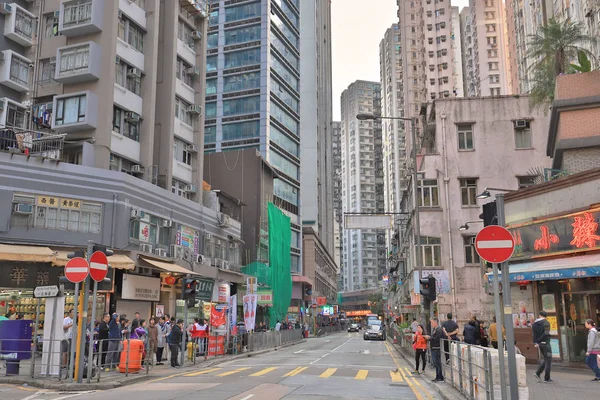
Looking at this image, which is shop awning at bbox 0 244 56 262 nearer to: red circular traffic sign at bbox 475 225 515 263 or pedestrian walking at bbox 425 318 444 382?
pedestrian walking at bbox 425 318 444 382

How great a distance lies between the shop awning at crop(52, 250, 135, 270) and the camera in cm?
2338

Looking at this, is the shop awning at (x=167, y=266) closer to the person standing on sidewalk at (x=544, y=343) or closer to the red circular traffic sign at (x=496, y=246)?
the person standing on sidewalk at (x=544, y=343)

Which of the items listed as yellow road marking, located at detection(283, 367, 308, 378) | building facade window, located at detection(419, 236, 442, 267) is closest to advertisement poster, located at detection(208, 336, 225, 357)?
yellow road marking, located at detection(283, 367, 308, 378)

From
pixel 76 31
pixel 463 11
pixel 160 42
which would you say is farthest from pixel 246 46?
pixel 463 11

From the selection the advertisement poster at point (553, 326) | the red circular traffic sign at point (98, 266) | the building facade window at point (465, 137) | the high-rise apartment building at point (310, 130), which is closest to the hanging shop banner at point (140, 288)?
the red circular traffic sign at point (98, 266)

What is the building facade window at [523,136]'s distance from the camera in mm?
36438

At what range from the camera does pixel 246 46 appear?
73875mm

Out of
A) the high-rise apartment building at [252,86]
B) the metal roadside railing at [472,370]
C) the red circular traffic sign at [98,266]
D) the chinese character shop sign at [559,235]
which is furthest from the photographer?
the high-rise apartment building at [252,86]

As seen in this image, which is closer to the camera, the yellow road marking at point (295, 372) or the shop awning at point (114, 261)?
the yellow road marking at point (295, 372)

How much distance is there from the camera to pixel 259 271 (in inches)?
1956

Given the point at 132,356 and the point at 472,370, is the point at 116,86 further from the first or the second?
the point at 472,370

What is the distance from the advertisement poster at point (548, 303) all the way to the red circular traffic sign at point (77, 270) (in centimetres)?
1562

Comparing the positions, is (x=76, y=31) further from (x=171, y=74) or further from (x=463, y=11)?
(x=463, y=11)

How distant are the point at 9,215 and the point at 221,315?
10138 millimetres
